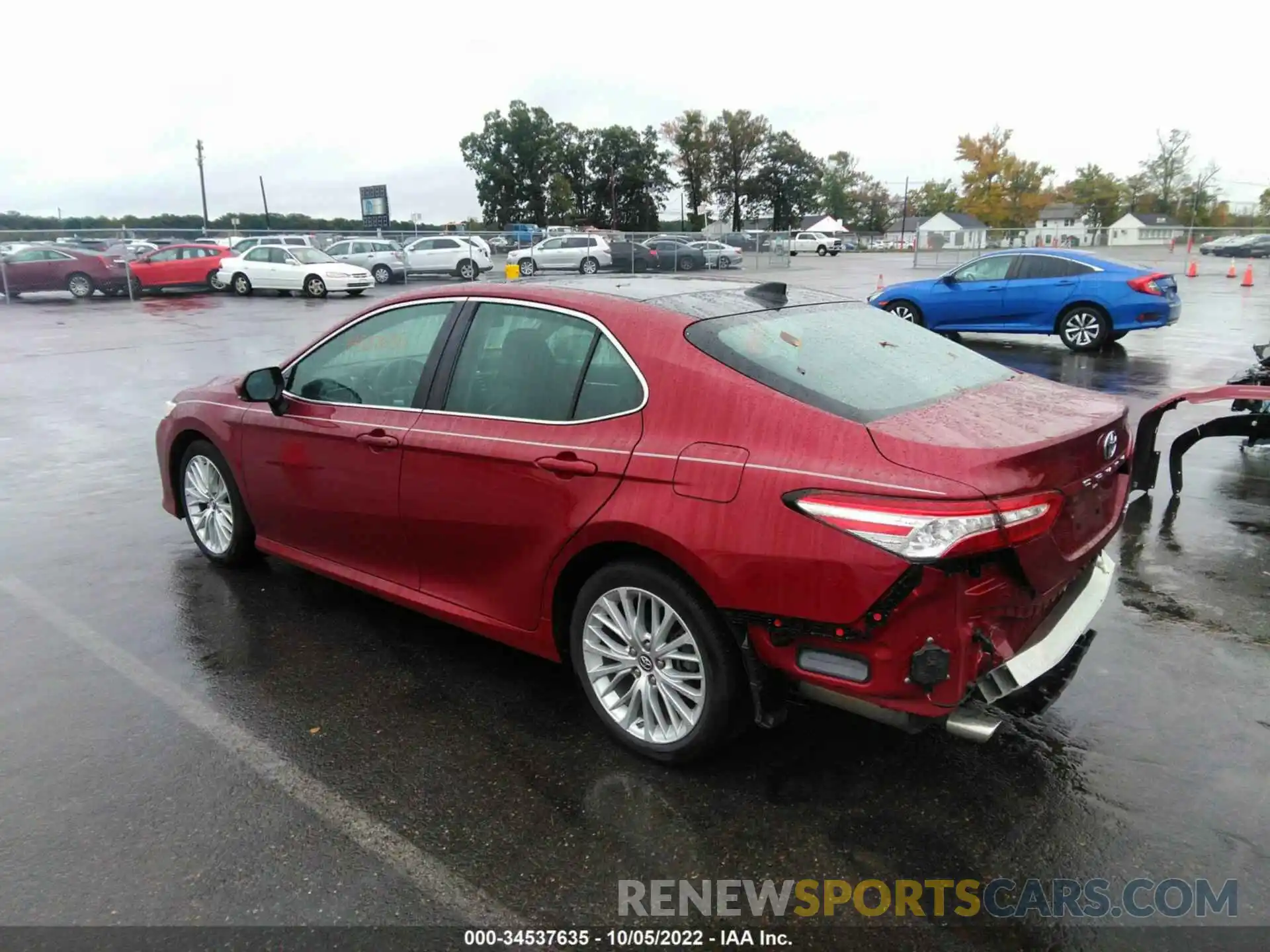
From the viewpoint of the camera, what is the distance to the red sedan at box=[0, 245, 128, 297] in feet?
89.0

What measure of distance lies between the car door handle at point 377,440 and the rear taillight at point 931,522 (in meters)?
2.02

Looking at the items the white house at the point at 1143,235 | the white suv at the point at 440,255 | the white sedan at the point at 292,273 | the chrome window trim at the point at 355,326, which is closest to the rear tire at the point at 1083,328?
the chrome window trim at the point at 355,326

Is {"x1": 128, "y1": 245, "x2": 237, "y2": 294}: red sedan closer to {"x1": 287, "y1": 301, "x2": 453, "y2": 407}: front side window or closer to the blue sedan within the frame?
the blue sedan

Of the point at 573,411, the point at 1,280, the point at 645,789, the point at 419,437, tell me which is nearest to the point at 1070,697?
the point at 645,789

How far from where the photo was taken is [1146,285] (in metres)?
13.6

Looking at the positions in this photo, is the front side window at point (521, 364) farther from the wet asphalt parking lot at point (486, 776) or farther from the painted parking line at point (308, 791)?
the painted parking line at point (308, 791)

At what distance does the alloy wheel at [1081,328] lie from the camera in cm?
1391

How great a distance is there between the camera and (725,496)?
2.92m

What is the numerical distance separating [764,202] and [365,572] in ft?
360

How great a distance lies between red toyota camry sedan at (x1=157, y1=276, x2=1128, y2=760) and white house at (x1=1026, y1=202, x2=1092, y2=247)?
119ft

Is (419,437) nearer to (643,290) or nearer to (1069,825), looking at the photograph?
(643,290)

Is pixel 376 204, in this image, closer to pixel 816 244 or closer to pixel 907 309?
pixel 816 244

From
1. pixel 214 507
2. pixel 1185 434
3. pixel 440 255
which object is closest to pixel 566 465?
pixel 214 507

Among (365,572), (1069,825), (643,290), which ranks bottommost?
(1069,825)
